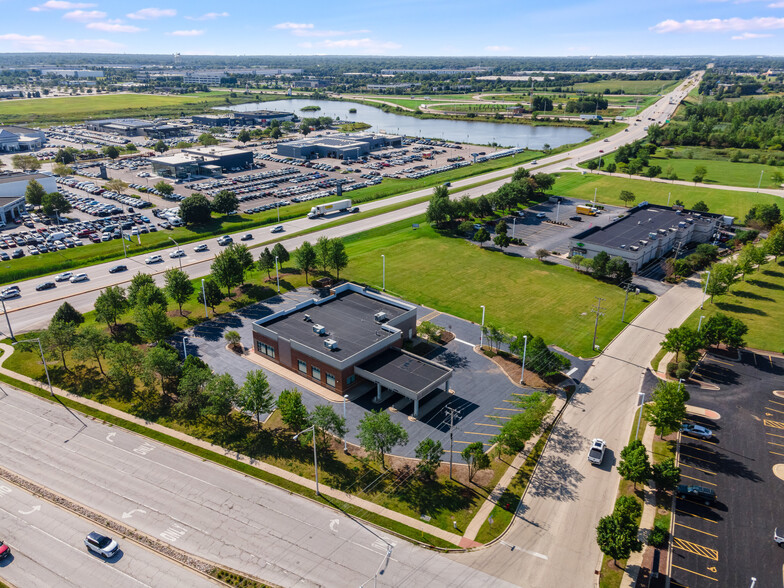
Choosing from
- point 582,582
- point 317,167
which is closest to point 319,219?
point 317,167

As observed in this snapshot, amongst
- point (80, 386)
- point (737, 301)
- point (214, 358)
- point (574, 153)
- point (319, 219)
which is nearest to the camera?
point (80, 386)

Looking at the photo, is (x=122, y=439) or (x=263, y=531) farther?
(x=122, y=439)

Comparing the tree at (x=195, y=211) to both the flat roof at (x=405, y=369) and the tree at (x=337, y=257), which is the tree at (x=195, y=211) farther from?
the flat roof at (x=405, y=369)

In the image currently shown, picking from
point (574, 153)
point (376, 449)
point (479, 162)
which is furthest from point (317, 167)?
point (376, 449)

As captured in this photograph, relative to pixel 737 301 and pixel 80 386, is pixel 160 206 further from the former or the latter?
pixel 737 301

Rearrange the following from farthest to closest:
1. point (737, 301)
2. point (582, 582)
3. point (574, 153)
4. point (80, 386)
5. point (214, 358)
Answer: point (574, 153) < point (737, 301) < point (214, 358) < point (80, 386) < point (582, 582)

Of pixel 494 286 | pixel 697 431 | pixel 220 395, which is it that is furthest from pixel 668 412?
pixel 220 395
